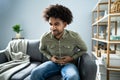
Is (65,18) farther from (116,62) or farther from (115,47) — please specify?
(115,47)

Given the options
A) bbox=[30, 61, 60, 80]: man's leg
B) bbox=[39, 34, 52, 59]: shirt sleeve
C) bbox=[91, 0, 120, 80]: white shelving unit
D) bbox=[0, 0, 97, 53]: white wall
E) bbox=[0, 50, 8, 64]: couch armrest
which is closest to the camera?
bbox=[30, 61, 60, 80]: man's leg

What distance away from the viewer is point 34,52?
2252mm

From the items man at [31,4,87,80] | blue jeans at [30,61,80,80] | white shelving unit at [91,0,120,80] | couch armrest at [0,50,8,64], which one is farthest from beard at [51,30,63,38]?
couch armrest at [0,50,8,64]

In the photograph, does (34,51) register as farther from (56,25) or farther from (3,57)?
(56,25)

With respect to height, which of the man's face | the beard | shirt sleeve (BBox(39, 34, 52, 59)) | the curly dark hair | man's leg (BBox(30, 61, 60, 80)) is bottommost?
man's leg (BBox(30, 61, 60, 80))

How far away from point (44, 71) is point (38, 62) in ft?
2.50

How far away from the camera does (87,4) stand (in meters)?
3.32

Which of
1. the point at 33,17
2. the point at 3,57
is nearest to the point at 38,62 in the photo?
the point at 3,57

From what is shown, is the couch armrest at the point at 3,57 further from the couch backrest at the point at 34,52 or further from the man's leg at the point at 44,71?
the man's leg at the point at 44,71

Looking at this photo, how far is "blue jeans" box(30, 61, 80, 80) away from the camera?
4.25ft

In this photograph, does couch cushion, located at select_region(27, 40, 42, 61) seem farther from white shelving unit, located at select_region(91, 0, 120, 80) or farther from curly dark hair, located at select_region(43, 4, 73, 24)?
white shelving unit, located at select_region(91, 0, 120, 80)

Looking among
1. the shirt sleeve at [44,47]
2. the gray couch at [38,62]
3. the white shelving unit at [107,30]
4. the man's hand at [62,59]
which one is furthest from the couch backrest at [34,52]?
the white shelving unit at [107,30]

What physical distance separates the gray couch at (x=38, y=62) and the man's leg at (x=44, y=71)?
0.05 metres

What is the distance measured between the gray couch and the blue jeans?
61mm
